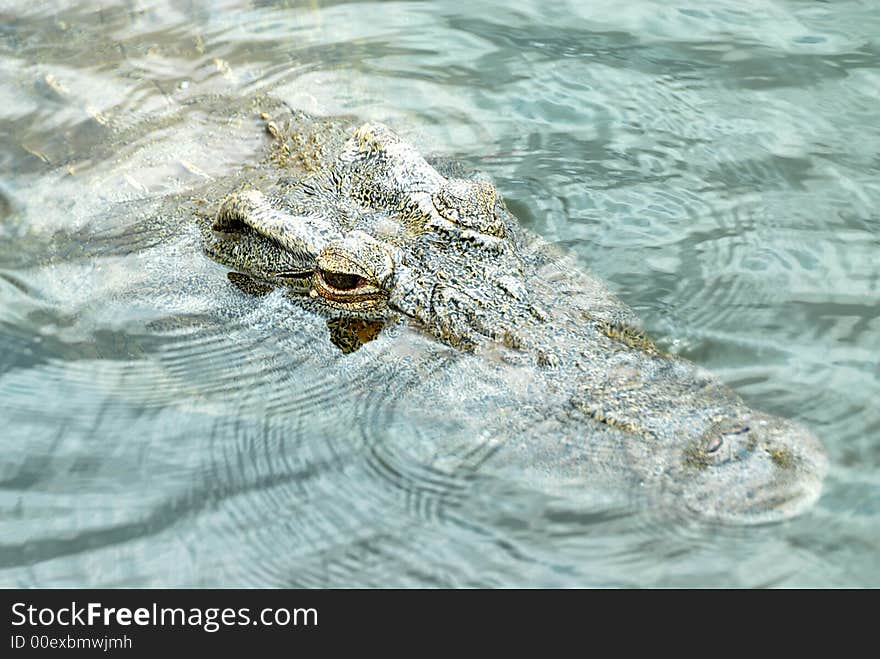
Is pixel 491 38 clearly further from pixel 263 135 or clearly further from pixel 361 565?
pixel 361 565

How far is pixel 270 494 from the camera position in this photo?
4.48m

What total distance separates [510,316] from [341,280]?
0.91 meters

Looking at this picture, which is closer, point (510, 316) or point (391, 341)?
point (510, 316)

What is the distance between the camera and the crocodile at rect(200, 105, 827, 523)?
12.9ft

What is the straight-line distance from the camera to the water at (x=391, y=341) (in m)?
4.19

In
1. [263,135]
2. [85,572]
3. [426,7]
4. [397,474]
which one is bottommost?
[85,572]

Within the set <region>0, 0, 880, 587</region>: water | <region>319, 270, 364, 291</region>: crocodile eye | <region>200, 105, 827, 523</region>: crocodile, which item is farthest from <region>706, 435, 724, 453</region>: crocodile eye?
<region>319, 270, 364, 291</region>: crocodile eye

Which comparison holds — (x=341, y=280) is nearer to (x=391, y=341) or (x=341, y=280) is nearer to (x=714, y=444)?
(x=391, y=341)

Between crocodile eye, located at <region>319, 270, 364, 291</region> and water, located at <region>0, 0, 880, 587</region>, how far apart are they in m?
0.32

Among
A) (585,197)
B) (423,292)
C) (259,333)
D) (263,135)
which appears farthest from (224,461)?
(585,197)

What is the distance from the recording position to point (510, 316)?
184 inches

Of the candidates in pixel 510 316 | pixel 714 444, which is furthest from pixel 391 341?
pixel 714 444

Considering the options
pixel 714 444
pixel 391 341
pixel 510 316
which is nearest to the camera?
pixel 714 444
